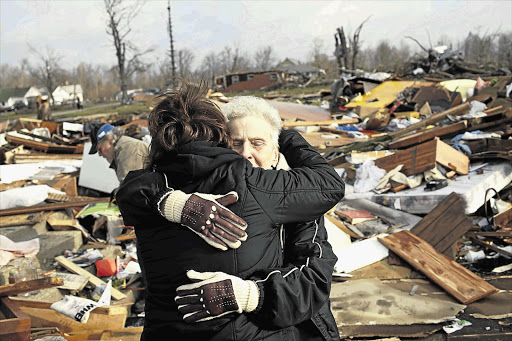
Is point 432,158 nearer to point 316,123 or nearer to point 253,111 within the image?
point 253,111

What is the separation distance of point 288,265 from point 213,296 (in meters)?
0.39

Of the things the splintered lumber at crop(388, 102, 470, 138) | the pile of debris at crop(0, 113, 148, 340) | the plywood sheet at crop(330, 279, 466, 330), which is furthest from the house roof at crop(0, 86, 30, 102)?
the plywood sheet at crop(330, 279, 466, 330)

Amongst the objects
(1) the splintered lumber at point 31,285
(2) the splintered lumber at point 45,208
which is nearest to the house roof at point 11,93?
(2) the splintered lumber at point 45,208

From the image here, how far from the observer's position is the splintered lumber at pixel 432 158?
651cm

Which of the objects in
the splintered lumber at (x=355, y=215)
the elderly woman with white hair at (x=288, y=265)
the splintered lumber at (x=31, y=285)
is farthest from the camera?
the splintered lumber at (x=355, y=215)

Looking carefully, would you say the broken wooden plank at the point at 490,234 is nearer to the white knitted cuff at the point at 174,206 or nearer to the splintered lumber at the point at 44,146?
the white knitted cuff at the point at 174,206

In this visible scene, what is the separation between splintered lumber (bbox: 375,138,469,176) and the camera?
651 centimetres

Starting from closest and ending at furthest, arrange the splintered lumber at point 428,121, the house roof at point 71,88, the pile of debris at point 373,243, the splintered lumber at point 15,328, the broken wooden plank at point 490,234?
the splintered lumber at point 15,328
the pile of debris at point 373,243
the broken wooden plank at point 490,234
the splintered lumber at point 428,121
the house roof at point 71,88

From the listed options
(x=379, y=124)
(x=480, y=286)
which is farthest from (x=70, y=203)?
(x=379, y=124)

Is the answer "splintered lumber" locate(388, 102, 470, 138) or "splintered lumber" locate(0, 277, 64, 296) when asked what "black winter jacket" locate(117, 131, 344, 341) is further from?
"splintered lumber" locate(388, 102, 470, 138)

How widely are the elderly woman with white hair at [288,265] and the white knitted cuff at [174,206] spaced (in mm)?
242

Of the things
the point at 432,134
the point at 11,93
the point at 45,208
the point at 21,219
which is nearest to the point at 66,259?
the point at 21,219

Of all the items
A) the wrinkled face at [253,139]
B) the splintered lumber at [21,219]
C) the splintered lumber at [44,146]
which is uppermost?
the wrinkled face at [253,139]

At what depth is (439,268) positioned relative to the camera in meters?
4.73
